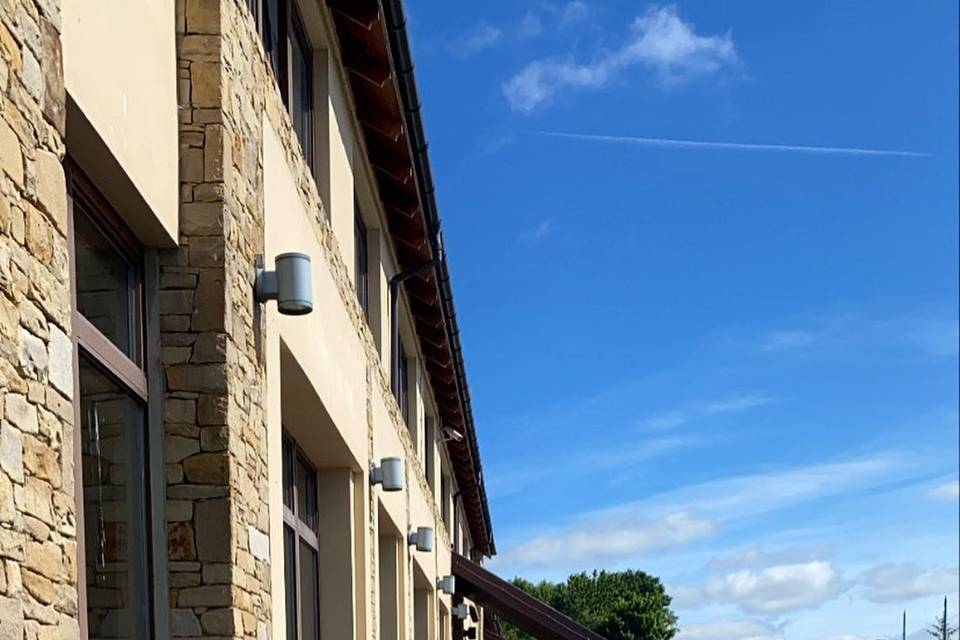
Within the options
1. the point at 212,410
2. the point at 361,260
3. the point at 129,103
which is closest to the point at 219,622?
the point at 212,410

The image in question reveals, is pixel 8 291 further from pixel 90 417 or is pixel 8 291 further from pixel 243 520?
pixel 243 520

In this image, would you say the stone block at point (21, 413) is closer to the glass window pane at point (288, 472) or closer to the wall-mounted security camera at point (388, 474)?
the glass window pane at point (288, 472)

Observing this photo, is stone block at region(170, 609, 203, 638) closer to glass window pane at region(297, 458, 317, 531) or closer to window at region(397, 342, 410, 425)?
glass window pane at region(297, 458, 317, 531)

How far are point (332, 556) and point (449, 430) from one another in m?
12.7

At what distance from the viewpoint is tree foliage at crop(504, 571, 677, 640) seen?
6944cm

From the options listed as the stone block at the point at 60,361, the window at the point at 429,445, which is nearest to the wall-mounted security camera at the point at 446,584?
the window at the point at 429,445

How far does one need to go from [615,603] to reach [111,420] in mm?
67617

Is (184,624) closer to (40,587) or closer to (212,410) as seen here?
(212,410)

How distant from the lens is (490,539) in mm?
36125

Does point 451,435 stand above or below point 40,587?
above

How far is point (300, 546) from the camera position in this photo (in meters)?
10.4

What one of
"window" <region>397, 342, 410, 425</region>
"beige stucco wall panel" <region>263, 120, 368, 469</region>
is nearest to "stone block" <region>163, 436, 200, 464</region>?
"beige stucco wall panel" <region>263, 120, 368, 469</region>

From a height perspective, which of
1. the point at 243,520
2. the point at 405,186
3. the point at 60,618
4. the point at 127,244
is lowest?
the point at 60,618

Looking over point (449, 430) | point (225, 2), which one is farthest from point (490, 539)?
point (225, 2)
